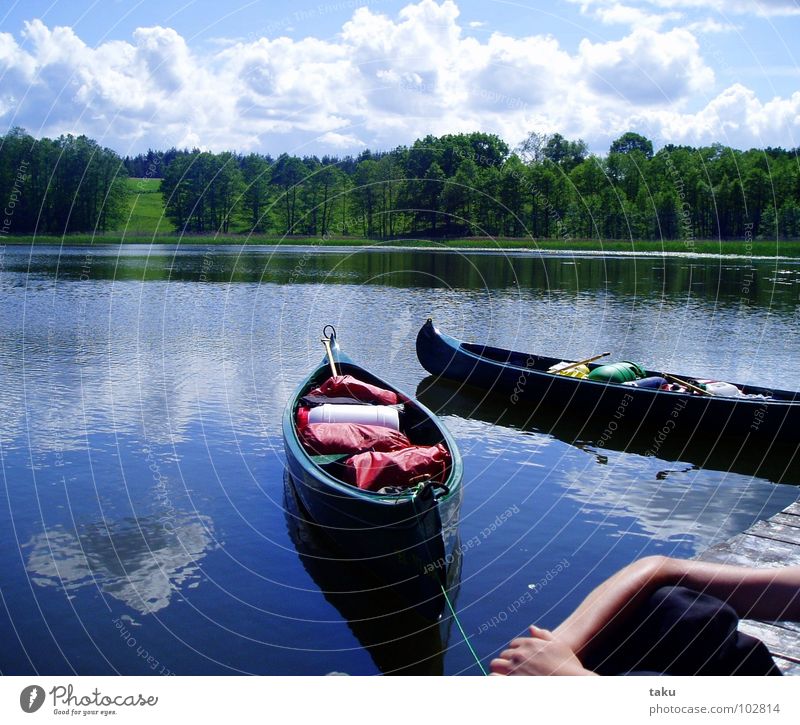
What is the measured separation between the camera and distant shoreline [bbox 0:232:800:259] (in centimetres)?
8706

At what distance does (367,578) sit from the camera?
10.1m

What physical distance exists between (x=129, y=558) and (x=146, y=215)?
410 feet

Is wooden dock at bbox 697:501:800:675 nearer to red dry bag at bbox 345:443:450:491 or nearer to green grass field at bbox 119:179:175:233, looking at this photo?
red dry bag at bbox 345:443:450:491

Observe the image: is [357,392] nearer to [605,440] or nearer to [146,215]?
[605,440]

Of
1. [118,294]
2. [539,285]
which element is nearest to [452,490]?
[118,294]

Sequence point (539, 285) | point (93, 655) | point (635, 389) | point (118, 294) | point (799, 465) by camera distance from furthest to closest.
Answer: point (539, 285) < point (118, 294) < point (635, 389) < point (799, 465) < point (93, 655)

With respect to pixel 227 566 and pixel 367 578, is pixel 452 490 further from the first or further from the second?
pixel 227 566

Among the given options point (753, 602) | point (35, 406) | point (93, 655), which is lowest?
point (93, 655)

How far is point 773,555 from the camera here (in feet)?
25.8

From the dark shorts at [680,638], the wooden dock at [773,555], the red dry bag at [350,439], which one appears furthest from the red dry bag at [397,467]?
the dark shorts at [680,638]

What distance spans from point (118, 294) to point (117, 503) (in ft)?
109

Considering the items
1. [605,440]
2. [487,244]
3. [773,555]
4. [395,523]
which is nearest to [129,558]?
[395,523]
